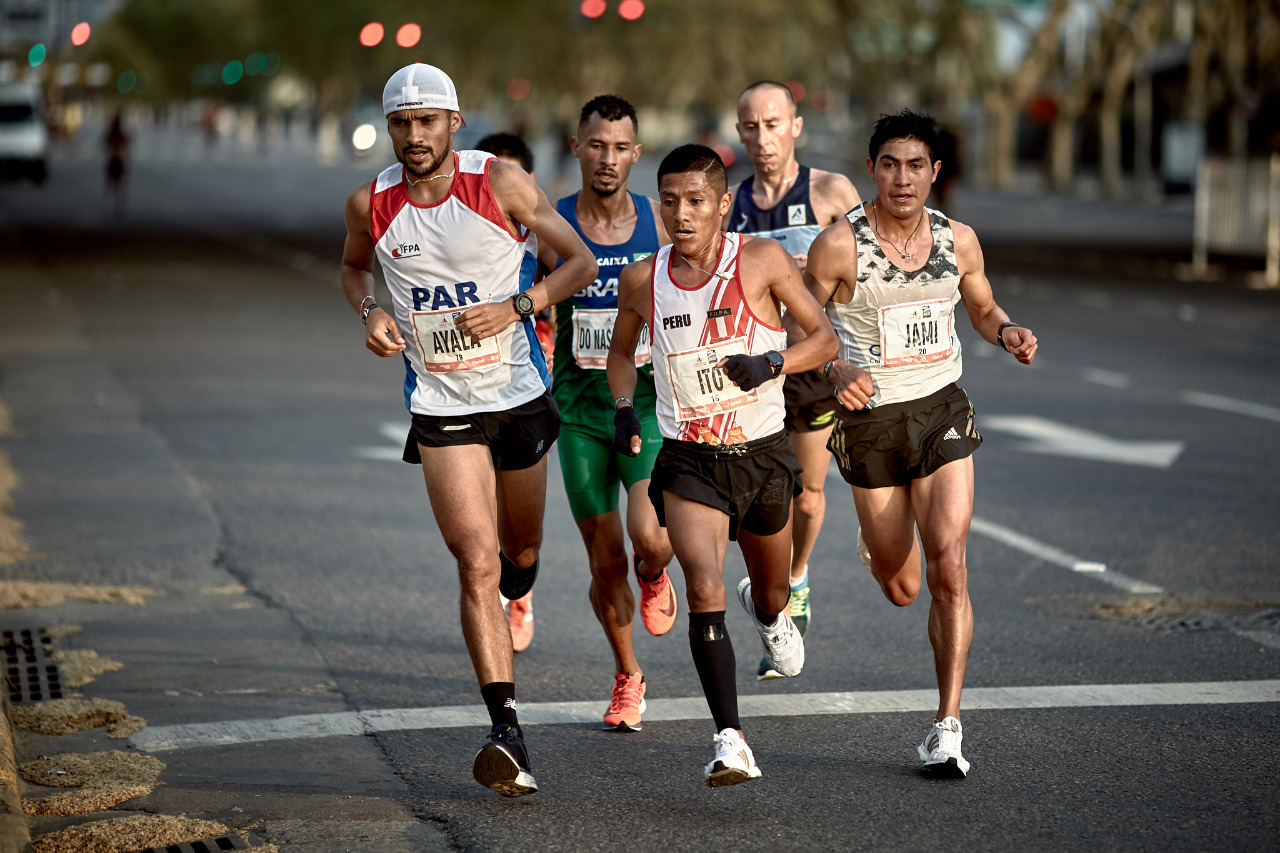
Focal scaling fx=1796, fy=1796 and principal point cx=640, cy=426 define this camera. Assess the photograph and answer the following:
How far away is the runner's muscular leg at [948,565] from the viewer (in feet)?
19.0

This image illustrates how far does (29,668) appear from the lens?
7039mm

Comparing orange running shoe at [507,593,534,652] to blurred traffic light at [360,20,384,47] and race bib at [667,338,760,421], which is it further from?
blurred traffic light at [360,20,384,47]

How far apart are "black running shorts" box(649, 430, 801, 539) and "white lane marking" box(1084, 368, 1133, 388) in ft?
33.0

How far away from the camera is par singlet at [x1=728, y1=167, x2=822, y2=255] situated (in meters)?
7.60

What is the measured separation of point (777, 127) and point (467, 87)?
352 feet

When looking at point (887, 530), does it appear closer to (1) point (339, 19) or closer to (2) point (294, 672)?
(2) point (294, 672)

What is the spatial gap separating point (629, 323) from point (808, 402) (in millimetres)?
1612

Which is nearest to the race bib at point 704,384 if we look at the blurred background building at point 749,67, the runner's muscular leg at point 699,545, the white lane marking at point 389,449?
the runner's muscular leg at point 699,545

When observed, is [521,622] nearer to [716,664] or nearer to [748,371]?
[716,664]

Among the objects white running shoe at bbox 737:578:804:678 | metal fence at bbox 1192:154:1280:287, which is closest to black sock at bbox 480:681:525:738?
white running shoe at bbox 737:578:804:678

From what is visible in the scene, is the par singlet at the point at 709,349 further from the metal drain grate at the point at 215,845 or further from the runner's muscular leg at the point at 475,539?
the metal drain grate at the point at 215,845

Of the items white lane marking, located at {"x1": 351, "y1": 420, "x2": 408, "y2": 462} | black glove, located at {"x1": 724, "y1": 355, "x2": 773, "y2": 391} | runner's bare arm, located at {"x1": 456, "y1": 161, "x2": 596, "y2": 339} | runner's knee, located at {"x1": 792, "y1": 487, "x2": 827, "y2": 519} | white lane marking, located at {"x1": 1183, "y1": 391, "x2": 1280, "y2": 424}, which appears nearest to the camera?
black glove, located at {"x1": 724, "y1": 355, "x2": 773, "y2": 391}

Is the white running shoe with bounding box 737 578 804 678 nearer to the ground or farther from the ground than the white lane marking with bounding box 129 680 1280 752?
farther from the ground

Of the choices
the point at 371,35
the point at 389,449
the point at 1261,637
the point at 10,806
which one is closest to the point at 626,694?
the point at 10,806
